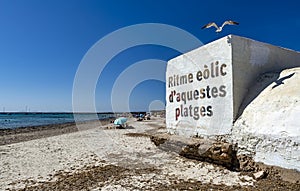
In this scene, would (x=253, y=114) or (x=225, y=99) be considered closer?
(x=253, y=114)

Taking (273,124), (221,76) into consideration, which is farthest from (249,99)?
(273,124)

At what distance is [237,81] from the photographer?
724 cm

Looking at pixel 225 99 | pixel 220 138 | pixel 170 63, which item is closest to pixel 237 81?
pixel 225 99

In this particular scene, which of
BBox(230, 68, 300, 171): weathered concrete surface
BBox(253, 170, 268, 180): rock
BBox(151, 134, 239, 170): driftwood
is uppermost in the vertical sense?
BBox(230, 68, 300, 171): weathered concrete surface

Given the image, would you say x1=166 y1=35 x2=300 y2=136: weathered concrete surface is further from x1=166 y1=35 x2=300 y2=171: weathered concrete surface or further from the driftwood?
the driftwood

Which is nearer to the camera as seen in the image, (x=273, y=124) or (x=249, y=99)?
(x=273, y=124)

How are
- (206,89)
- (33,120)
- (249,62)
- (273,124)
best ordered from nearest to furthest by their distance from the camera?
(273,124), (249,62), (206,89), (33,120)

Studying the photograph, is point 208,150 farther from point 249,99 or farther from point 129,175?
point 129,175

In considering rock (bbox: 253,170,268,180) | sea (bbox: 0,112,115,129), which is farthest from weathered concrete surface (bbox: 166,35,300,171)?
sea (bbox: 0,112,115,129)

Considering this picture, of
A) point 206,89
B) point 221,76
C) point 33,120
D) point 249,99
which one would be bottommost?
point 33,120

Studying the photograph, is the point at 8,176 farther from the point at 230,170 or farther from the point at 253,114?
the point at 253,114

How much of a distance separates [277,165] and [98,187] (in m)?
4.59

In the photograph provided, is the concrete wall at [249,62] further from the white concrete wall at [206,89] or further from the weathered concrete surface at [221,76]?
the white concrete wall at [206,89]

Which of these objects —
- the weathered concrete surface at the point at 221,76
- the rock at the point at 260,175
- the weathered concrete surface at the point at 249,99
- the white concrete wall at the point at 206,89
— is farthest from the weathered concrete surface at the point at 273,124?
the white concrete wall at the point at 206,89
